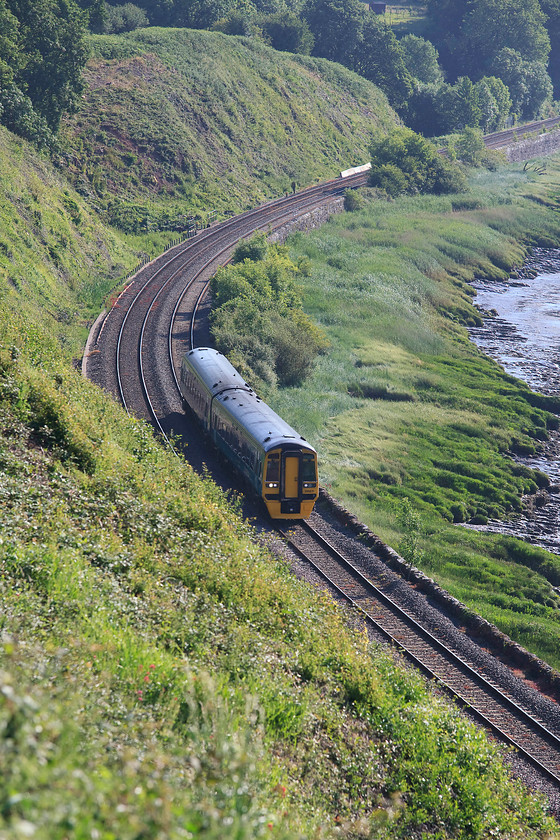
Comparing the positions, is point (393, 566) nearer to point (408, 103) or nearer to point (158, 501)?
point (158, 501)

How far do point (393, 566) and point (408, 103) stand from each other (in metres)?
110

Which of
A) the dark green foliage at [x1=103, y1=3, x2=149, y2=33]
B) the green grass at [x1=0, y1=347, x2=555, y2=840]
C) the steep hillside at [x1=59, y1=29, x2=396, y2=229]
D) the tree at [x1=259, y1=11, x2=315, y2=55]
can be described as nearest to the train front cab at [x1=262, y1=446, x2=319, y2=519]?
the green grass at [x1=0, y1=347, x2=555, y2=840]

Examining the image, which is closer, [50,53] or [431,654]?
[431,654]

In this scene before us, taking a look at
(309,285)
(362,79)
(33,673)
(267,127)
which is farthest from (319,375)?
(362,79)

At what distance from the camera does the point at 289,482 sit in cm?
2164

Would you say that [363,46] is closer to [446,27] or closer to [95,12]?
[446,27]

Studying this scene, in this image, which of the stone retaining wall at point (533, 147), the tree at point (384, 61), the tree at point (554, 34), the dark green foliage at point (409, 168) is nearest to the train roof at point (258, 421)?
the dark green foliage at point (409, 168)

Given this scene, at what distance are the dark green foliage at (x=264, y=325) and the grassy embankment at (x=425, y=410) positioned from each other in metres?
1.57

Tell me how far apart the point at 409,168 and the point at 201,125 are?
2556 cm

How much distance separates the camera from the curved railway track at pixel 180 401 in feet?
53.5

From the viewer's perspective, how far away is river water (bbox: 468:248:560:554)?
30.9 meters

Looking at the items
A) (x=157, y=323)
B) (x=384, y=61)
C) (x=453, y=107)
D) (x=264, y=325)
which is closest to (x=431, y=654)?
(x=264, y=325)

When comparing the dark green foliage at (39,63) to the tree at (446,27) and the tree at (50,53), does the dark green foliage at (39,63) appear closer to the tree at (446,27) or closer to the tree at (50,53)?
the tree at (50,53)

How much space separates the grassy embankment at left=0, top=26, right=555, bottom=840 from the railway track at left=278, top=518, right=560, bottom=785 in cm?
218
